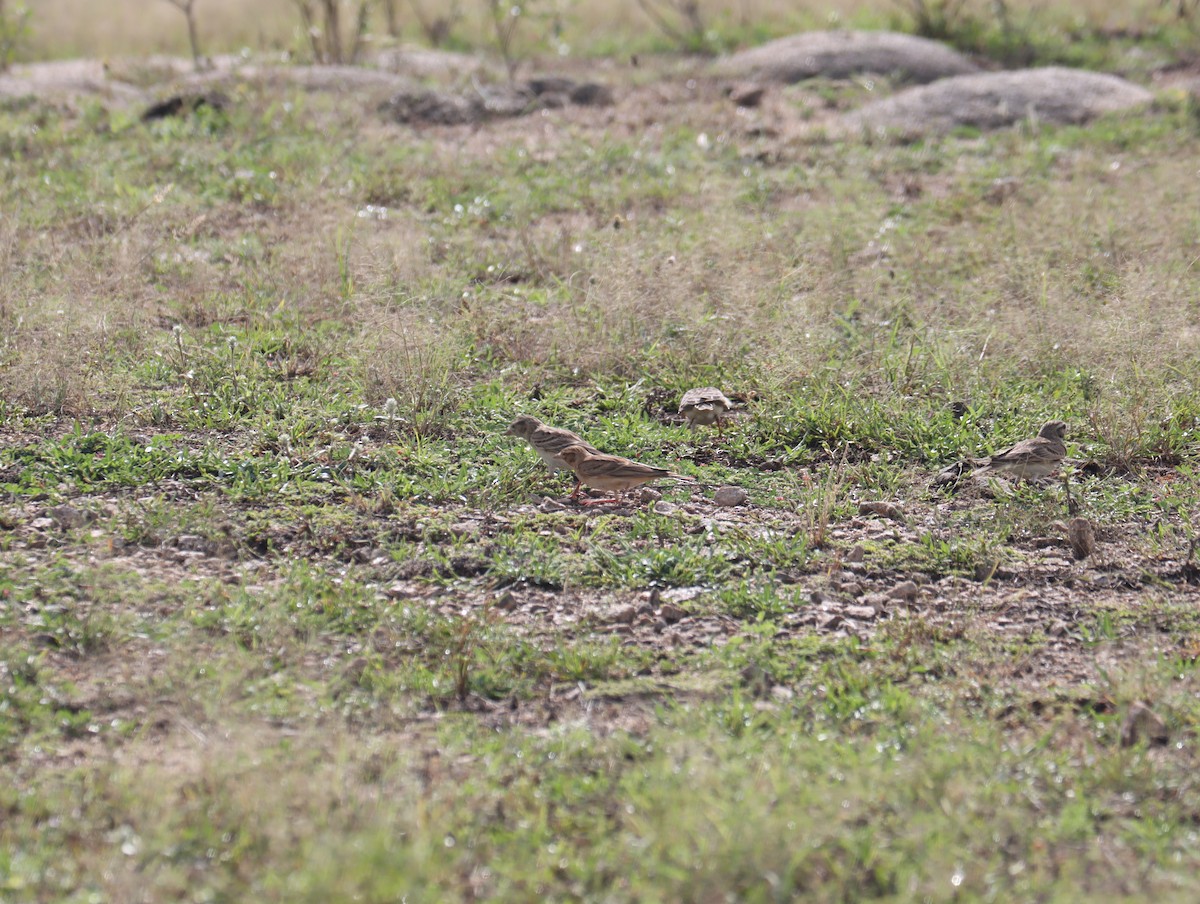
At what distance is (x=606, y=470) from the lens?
519 centimetres

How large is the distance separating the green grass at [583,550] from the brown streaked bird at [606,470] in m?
0.17

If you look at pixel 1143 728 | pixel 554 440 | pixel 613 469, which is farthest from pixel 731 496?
pixel 1143 728

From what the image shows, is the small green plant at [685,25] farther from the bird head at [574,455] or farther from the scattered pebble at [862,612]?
the scattered pebble at [862,612]

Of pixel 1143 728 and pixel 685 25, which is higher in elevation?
pixel 685 25

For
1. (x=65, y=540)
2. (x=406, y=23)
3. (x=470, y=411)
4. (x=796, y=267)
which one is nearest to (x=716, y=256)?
(x=796, y=267)

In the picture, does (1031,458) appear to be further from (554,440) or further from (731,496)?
(554,440)

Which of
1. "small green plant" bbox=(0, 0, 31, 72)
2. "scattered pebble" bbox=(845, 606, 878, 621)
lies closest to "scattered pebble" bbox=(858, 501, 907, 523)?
"scattered pebble" bbox=(845, 606, 878, 621)

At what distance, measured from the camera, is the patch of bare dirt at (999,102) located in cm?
1202

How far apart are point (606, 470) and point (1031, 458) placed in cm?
195

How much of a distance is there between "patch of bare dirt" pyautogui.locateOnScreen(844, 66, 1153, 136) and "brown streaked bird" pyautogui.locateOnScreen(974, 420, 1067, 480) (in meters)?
7.00

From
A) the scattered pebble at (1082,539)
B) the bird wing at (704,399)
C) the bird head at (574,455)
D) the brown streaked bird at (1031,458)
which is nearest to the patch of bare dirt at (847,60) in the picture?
the bird wing at (704,399)

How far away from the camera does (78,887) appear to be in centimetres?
301

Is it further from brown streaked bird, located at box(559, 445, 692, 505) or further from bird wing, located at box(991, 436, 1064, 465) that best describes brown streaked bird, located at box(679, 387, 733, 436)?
bird wing, located at box(991, 436, 1064, 465)

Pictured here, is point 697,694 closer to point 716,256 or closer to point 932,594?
point 932,594
